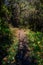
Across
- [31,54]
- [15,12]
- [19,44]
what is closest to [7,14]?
[15,12]

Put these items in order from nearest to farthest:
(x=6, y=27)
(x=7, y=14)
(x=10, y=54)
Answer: (x=10, y=54) → (x=6, y=27) → (x=7, y=14)

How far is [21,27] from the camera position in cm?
1096

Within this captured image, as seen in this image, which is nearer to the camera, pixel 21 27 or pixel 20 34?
pixel 20 34

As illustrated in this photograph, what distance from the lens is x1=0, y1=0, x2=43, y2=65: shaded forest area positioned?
8.48 meters

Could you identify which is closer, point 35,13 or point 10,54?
point 10,54

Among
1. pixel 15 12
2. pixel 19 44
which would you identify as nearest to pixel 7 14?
pixel 15 12

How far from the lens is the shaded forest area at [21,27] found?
27.8 feet

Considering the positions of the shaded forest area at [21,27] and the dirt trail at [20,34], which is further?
the dirt trail at [20,34]

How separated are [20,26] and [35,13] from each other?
109 centimetres

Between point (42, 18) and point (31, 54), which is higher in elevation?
point (42, 18)

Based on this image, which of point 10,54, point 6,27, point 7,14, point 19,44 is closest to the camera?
point 10,54

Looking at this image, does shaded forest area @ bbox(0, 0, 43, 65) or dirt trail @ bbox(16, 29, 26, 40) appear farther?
dirt trail @ bbox(16, 29, 26, 40)

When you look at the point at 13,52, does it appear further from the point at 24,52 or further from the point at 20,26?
the point at 20,26

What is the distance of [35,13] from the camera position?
34.4 ft
